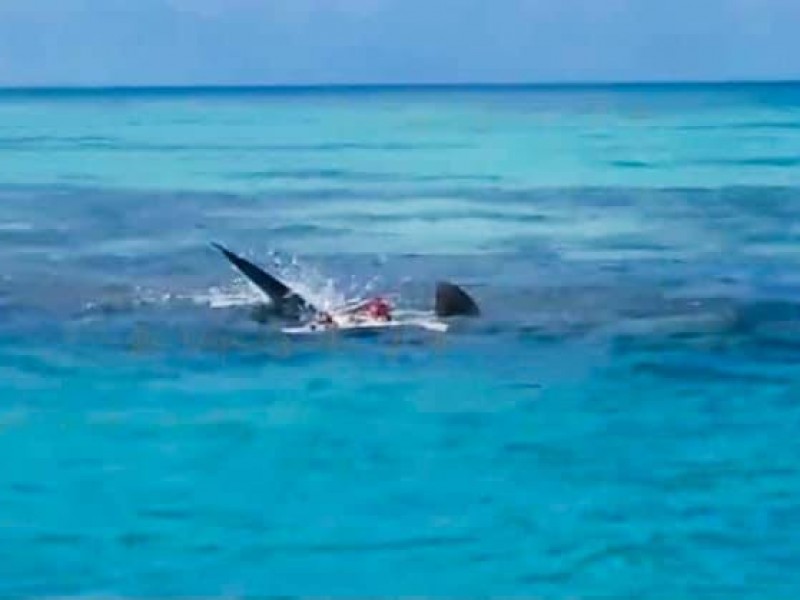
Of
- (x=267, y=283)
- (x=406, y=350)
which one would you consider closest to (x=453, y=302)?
(x=406, y=350)

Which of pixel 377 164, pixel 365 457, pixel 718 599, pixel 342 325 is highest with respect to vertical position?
pixel 377 164

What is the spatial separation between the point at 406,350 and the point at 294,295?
14 cm

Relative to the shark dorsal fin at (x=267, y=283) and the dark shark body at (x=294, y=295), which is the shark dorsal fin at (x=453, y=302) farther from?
the shark dorsal fin at (x=267, y=283)

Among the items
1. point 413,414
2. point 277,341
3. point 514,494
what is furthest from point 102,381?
point 514,494

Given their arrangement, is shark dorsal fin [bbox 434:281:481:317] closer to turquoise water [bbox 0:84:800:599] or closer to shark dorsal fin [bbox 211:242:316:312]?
turquoise water [bbox 0:84:800:599]

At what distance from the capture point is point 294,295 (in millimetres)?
1928

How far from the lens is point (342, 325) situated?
194cm

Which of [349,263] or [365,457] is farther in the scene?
[349,263]

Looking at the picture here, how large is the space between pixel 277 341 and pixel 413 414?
238 mm

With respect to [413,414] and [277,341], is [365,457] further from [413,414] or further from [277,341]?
[277,341]

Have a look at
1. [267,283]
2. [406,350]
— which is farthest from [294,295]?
[406,350]

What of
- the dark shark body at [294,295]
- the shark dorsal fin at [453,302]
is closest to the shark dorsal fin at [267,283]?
the dark shark body at [294,295]

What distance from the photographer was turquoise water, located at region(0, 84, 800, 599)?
1604 mm

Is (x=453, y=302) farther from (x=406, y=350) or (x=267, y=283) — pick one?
(x=267, y=283)
